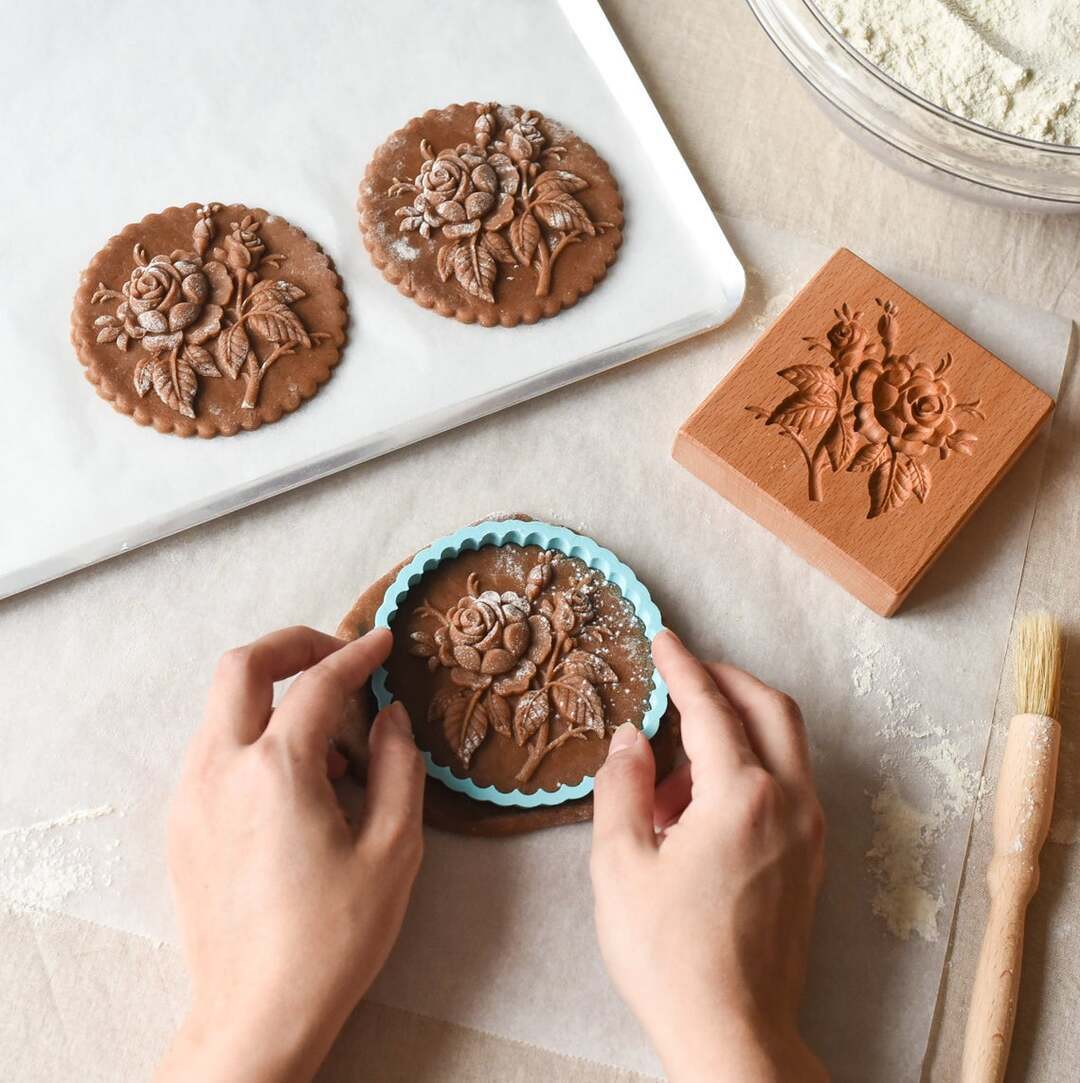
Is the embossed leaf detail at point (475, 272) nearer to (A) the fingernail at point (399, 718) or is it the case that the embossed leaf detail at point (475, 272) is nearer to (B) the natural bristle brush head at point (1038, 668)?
(A) the fingernail at point (399, 718)

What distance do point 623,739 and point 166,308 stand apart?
2.22 feet

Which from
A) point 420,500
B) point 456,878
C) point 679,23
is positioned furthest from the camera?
point 679,23

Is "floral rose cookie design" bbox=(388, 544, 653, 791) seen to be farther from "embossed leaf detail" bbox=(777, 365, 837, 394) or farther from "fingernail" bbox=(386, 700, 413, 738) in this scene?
"embossed leaf detail" bbox=(777, 365, 837, 394)

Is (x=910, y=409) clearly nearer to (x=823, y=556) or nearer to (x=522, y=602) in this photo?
(x=823, y=556)

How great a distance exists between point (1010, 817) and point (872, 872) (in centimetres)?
15

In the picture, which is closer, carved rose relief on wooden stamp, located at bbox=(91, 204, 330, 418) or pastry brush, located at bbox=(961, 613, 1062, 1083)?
pastry brush, located at bbox=(961, 613, 1062, 1083)

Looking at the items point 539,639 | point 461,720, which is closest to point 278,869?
point 461,720

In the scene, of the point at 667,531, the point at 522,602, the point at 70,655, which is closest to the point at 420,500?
the point at 522,602

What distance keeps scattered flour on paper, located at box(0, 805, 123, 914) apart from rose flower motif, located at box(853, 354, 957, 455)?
2.98ft

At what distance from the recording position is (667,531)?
47.3 inches

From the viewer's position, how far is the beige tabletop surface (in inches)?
40.9

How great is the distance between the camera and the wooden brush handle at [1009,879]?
3.42ft

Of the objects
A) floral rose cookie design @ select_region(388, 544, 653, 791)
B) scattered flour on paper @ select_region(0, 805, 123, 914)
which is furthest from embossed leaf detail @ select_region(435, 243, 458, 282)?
scattered flour on paper @ select_region(0, 805, 123, 914)

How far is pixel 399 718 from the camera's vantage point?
1035 millimetres
